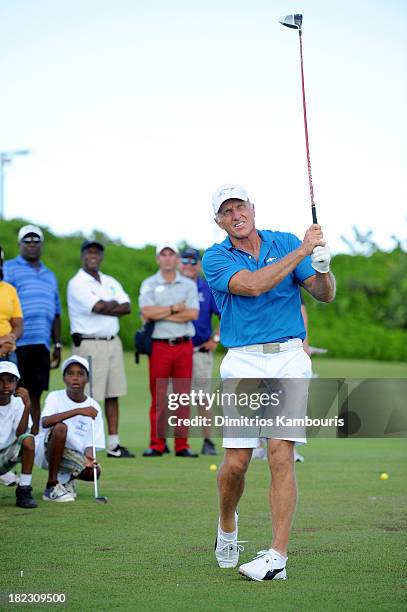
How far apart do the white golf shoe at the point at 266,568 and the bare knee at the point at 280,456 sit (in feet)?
1.55

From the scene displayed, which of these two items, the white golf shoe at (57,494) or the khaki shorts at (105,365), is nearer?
the white golf shoe at (57,494)

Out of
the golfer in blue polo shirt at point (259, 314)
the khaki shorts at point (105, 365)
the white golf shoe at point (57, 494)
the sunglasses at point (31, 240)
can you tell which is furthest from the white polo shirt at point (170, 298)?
the golfer in blue polo shirt at point (259, 314)

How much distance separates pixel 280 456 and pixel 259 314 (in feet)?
2.79

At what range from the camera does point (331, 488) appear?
11047 millimetres

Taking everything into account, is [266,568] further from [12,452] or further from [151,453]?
[151,453]

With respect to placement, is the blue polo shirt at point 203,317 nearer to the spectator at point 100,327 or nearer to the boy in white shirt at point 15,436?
the spectator at point 100,327

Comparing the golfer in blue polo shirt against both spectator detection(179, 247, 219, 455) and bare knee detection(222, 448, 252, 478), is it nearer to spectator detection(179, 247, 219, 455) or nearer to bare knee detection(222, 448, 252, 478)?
bare knee detection(222, 448, 252, 478)

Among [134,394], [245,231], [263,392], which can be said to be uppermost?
[245,231]

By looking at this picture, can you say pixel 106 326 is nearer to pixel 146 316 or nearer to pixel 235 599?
pixel 146 316

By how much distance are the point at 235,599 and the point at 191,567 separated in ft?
3.22

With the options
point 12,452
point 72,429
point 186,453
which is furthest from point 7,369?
point 186,453

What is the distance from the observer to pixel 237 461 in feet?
23.2

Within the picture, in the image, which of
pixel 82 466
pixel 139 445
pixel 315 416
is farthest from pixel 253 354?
pixel 315 416

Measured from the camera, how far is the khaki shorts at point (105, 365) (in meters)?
14.1
